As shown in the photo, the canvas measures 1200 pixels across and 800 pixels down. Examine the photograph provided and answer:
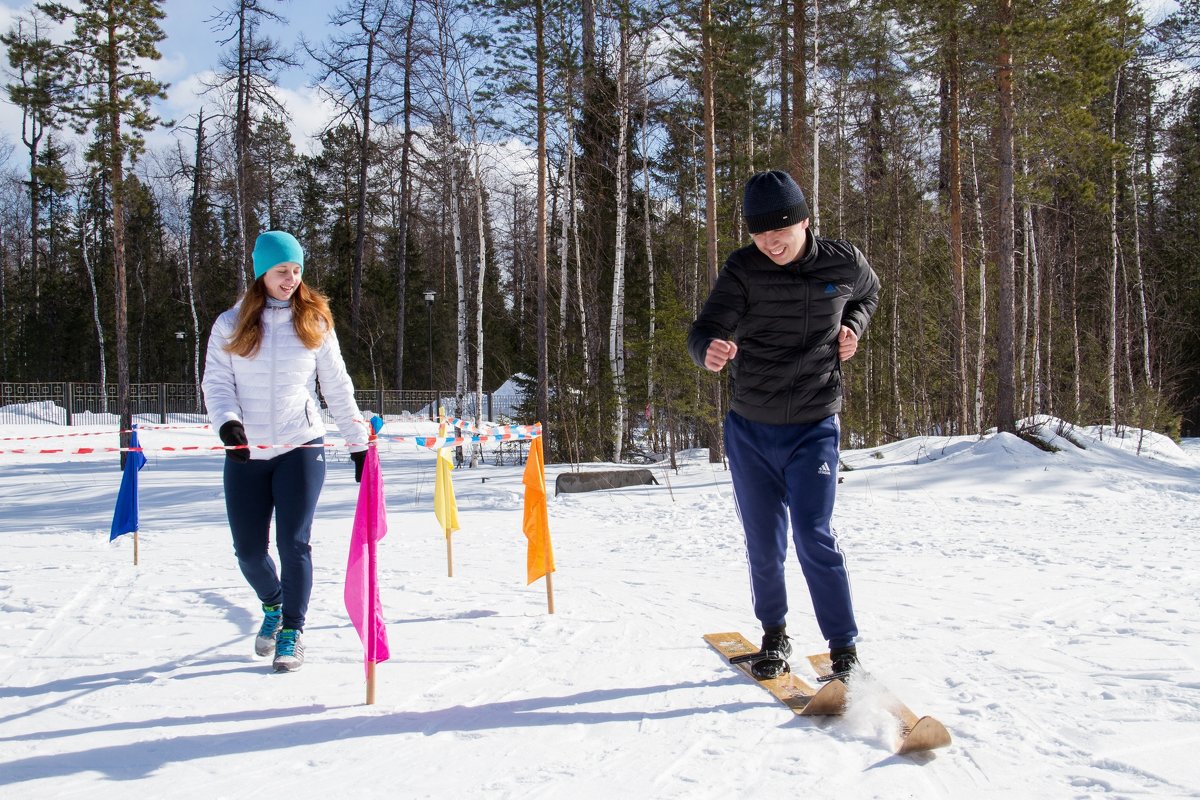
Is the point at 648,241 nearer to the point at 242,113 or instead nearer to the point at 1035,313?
the point at 1035,313

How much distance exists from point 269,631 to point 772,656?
2378 millimetres

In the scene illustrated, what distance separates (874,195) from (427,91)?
44.0 ft

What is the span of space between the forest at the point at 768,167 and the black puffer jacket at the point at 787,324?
10201mm

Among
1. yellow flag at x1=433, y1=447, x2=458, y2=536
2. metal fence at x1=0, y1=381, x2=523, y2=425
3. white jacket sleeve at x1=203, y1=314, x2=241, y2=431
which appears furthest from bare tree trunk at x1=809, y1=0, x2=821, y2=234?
white jacket sleeve at x1=203, y1=314, x2=241, y2=431

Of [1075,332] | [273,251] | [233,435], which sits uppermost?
[1075,332]

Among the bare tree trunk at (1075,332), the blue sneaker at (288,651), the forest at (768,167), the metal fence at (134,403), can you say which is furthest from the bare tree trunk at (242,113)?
the bare tree trunk at (1075,332)

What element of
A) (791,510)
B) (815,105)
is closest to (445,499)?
(791,510)

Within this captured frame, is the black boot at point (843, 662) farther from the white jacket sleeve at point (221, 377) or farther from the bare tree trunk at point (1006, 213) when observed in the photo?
the bare tree trunk at point (1006, 213)

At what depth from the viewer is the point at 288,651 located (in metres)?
3.52

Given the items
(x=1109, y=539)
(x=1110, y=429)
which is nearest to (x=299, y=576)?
(x=1109, y=539)

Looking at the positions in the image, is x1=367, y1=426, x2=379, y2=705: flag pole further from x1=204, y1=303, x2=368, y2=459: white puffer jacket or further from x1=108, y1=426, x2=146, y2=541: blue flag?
x1=108, y1=426, x2=146, y2=541: blue flag

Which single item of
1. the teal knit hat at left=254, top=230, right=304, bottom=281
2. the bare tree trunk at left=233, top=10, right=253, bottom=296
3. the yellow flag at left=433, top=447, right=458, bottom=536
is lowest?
the yellow flag at left=433, top=447, right=458, bottom=536

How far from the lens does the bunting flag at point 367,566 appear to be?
316 centimetres

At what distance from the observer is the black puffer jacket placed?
3.08 metres
